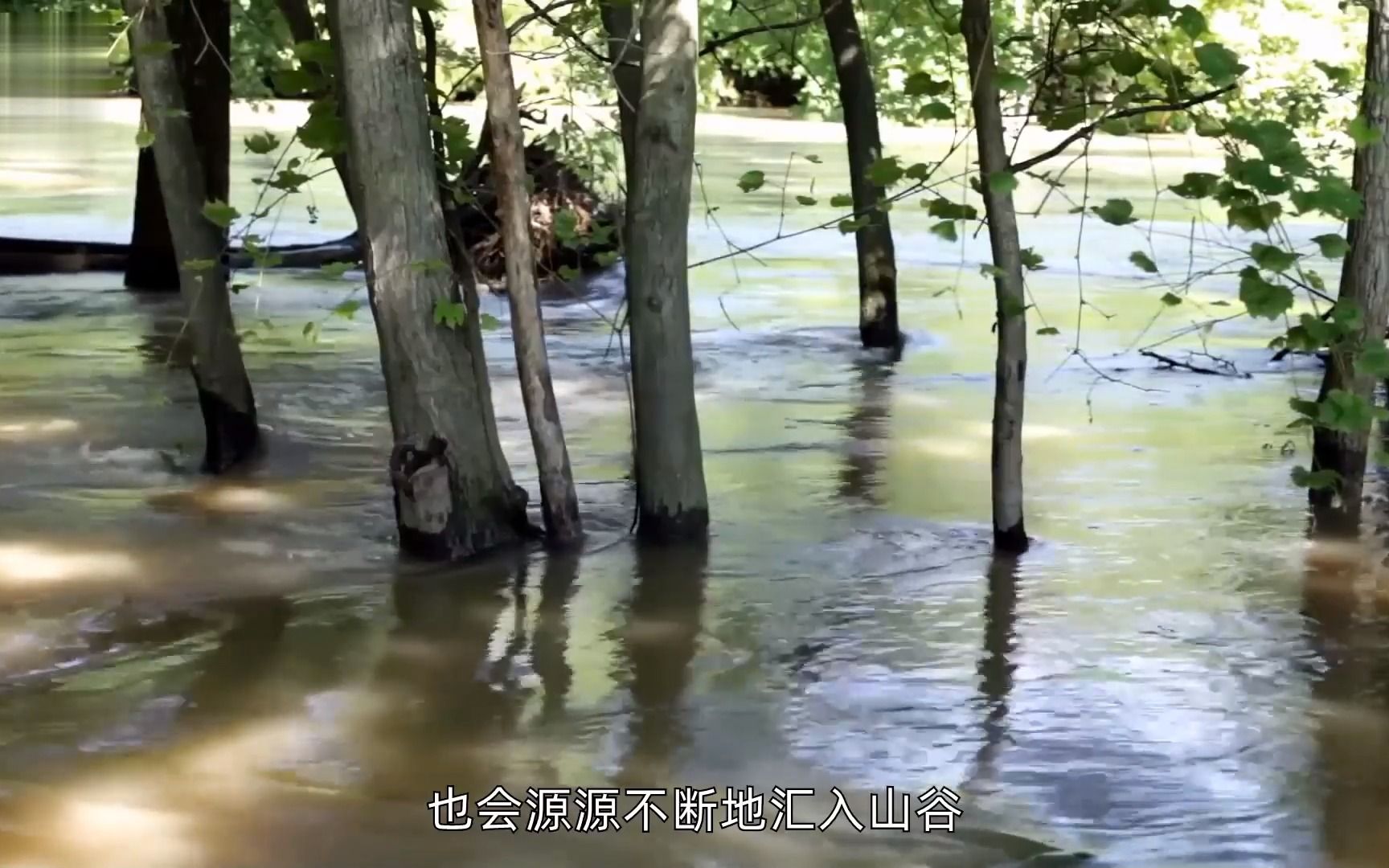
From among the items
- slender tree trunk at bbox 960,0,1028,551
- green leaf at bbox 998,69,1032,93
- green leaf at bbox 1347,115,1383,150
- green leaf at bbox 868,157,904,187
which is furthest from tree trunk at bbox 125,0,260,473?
green leaf at bbox 1347,115,1383,150

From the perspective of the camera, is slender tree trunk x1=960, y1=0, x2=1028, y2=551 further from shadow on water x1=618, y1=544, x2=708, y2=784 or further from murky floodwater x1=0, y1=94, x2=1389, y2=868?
shadow on water x1=618, y1=544, x2=708, y2=784

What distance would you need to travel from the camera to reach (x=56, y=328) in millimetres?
14070

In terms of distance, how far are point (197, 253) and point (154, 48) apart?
1.29m

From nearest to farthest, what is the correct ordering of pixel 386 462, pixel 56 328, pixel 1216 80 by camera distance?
pixel 1216 80
pixel 386 462
pixel 56 328

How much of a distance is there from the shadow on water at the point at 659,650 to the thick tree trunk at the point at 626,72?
1.59 meters

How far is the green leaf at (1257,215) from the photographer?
612 cm

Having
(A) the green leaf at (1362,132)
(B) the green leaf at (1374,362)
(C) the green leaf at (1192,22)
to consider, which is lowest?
(B) the green leaf at (1374,362)

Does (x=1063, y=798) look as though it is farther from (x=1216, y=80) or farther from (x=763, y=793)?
(x=1216, y=80)

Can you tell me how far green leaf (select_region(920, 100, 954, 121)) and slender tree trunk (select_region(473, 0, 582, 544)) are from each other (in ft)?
5.44

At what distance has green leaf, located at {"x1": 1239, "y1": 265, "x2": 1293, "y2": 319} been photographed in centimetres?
598

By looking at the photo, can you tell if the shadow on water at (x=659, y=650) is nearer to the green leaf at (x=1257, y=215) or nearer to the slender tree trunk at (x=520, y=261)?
the slender tree trunk at (x=520, y=261)

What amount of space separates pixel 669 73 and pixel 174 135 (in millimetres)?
2843

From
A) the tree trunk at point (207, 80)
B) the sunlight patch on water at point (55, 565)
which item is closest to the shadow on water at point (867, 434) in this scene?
the sunlight patch on water at point (55, 565)

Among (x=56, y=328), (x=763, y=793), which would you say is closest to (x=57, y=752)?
(x=763, y=793)
